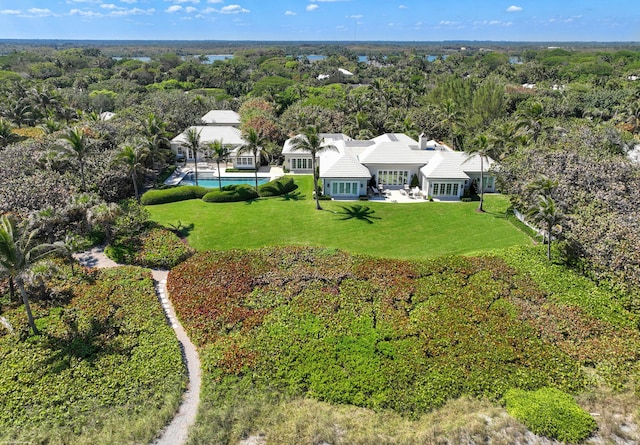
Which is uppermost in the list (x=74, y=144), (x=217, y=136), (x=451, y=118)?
(x=451, y=118)

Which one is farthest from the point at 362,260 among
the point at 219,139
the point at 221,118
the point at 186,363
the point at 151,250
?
the point at 221,118

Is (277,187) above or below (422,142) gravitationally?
below

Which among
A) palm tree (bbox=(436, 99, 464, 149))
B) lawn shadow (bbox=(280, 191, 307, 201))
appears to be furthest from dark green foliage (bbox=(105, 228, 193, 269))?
palm tree (bbox=(436, 99, 464, 149))

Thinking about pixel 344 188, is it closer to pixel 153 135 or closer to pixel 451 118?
pixel 153 135

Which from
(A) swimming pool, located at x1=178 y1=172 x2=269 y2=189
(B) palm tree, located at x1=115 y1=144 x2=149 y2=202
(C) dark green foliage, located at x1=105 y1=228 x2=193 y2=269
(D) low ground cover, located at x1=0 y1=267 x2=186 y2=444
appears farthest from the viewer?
(A) swimming pool, located at x1=178 y1=172 x2=269 y2=189

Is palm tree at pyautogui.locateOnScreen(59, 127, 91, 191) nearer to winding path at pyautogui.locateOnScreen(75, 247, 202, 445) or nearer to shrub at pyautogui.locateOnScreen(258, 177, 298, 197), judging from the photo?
winding path at pyautogui.locateOnScreen(75, 247, 202, 445)

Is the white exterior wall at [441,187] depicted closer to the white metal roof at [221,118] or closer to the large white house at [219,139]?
the large white house at [219,139]
